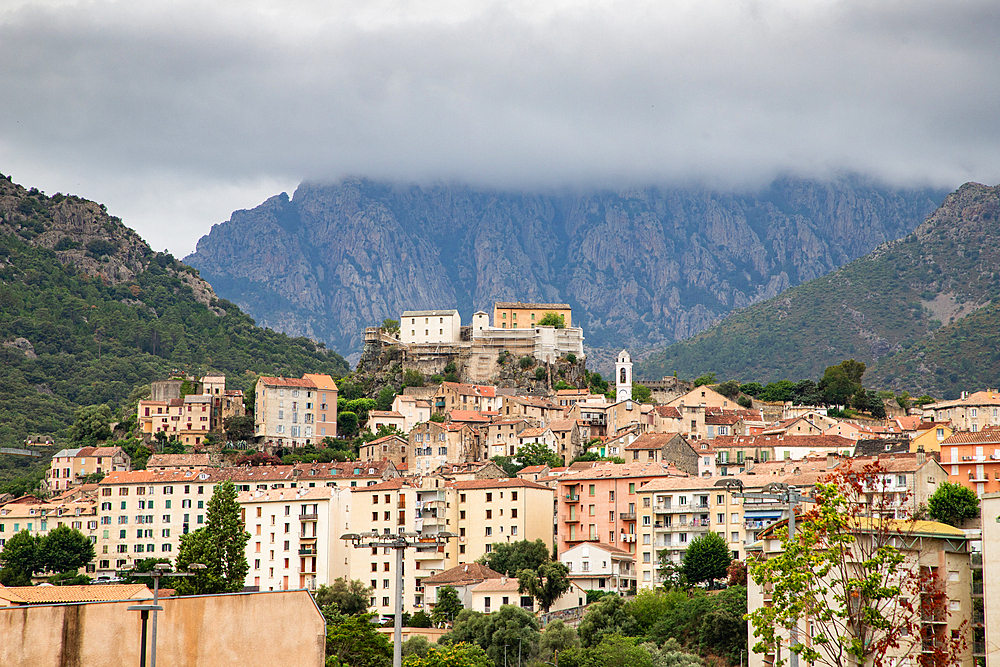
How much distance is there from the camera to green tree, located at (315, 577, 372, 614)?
8694cm

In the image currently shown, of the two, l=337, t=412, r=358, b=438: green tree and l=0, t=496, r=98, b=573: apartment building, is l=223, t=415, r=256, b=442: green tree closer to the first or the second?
l=337, t=412, r=358, b=438: green tree

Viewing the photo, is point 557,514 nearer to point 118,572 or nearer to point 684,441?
point 684,441

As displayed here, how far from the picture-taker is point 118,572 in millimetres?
108250

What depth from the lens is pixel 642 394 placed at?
493ft

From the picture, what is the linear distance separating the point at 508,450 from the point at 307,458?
734 inches

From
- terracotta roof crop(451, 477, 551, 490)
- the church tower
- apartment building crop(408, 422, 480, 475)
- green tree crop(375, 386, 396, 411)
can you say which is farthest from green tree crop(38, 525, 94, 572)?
the church tower

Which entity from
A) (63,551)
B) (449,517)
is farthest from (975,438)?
(63,551)

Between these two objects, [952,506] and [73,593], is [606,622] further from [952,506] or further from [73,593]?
[73,593]

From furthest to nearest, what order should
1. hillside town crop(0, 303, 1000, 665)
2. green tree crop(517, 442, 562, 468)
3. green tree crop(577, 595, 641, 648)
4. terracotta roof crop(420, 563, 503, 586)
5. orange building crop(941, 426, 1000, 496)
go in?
green tree crop(517, 442, 562, 468) < terracotta roof crop(420, 563, 503, 586) < hillside town crop(0, 303, 1000, 665) < orange building crop(941, 426, 1000, 496) < green tree crop(577, 595, 641, 648)

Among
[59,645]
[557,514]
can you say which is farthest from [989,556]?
[557,514]

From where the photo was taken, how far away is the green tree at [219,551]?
78.6 m

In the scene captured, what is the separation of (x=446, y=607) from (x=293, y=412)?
56.3 metres

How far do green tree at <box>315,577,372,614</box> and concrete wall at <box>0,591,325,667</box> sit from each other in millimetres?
57445

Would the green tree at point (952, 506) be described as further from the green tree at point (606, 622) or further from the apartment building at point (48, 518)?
the apartment building at point (48, 518)
